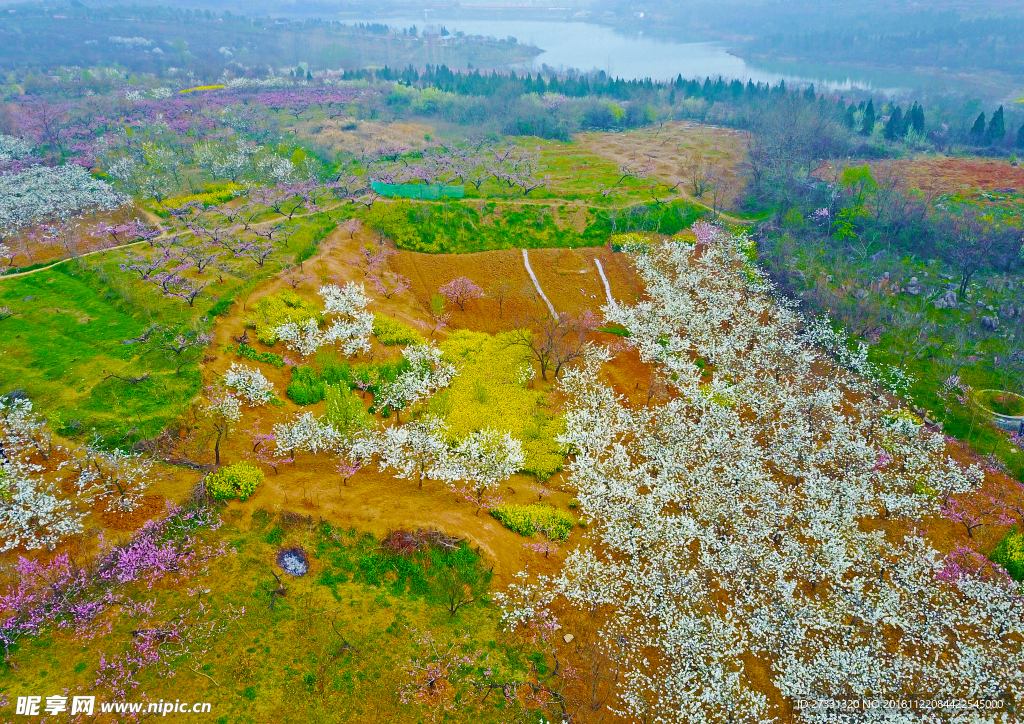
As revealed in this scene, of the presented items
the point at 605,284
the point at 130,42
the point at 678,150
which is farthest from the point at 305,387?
the point at 130,42

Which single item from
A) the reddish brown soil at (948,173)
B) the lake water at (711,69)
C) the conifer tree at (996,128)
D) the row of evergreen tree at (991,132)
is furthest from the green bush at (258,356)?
the lake water at (711,69)

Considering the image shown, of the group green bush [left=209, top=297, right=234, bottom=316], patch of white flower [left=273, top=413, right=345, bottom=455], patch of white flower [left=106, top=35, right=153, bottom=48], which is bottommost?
patch of white flower [left=273, top=413, right=345, bottom=455]

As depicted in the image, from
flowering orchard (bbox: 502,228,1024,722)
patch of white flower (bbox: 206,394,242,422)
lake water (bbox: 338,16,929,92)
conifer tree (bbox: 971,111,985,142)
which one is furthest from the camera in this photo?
lake water (bbox: 338,16,929,92)

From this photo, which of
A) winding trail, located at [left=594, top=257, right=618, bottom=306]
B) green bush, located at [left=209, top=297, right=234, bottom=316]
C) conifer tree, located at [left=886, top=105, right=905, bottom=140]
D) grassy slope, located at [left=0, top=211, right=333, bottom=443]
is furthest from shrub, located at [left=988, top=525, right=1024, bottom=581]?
conifer tree, located at [left=886, top=105, right=905, bottom=140]

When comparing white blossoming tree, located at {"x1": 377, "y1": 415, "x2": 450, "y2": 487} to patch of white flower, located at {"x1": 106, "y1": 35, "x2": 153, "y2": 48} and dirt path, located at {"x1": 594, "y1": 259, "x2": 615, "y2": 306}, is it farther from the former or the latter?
patch of white flower, located at {"x1": 106, "y1": 35, "x2": 153, "y2": 48}

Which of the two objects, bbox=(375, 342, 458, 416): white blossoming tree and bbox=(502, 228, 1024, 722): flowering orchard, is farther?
bbox=(375, 342, 458, 416): white blossoming tree

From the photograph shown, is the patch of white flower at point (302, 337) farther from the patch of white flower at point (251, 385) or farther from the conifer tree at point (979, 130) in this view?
the conifer tree at point (979, 130)

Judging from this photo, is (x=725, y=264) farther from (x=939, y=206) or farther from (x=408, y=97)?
(x=408, y=97)

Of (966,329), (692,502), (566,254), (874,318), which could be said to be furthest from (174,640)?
(966,329)
